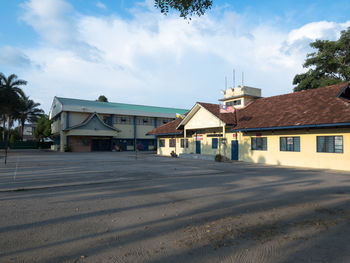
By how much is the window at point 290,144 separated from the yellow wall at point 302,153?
0.24 metres

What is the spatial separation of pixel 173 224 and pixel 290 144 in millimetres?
16450

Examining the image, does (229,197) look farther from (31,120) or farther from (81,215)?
(31,120)

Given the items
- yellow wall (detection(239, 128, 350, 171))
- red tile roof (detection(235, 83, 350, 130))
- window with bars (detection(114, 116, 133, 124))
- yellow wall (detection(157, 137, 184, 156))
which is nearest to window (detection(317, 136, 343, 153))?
yellow wall (detection(239, 128, 350, 171))

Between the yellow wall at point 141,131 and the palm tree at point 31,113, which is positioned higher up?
the palm tree at point 31,113

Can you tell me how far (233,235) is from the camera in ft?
16.0

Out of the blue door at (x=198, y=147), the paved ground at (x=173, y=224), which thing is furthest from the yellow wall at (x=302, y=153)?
the paved ground at (x=173, y=224)

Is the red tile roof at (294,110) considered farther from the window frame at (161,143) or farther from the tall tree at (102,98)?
the tall tree at (102,98)

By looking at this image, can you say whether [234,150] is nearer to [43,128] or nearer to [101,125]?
[101,125]

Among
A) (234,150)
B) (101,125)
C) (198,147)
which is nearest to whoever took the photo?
(234,150)

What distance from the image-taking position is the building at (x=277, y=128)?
16.7 m

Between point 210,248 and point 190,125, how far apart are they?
24.5 m

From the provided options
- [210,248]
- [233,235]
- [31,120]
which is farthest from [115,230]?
[31,120]

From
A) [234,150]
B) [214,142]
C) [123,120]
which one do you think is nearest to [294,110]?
[234,150]

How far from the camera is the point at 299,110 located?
1962 centimetres
